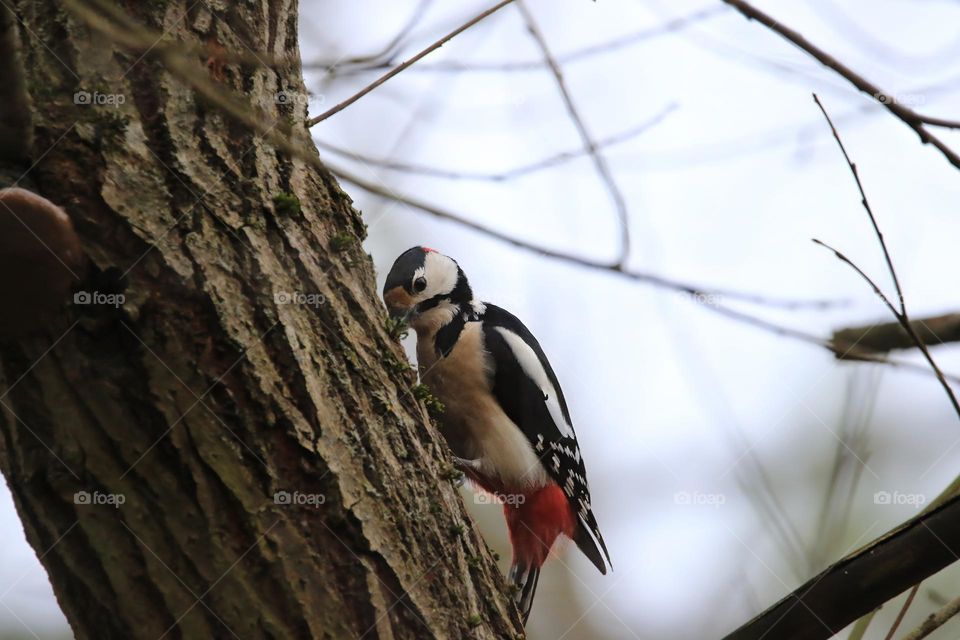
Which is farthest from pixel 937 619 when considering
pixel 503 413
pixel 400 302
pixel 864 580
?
pixel 400 302

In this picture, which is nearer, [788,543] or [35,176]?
[35,176]

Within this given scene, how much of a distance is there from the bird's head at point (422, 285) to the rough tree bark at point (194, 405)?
1676 millimetres

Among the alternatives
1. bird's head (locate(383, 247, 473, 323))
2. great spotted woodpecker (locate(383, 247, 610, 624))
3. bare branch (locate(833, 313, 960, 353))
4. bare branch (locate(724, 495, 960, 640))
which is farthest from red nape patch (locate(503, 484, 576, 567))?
bare branch (locate(724, 495, 960, 640))

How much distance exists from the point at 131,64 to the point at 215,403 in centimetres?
72

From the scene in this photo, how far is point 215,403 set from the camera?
1.55m

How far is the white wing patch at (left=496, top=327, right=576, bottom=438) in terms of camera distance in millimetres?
3504

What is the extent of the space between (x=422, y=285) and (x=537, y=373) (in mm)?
595

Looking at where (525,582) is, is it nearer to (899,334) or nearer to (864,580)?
(899,334)

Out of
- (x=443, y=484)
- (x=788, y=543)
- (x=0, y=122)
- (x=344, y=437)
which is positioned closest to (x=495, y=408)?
(x=788, y=543)

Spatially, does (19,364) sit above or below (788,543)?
above

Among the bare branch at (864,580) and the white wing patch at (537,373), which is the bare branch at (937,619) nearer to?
the bare branch at (864,580)

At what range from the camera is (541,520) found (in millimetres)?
3502

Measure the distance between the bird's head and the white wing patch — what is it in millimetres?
285

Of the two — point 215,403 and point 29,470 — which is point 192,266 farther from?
point 29,470
